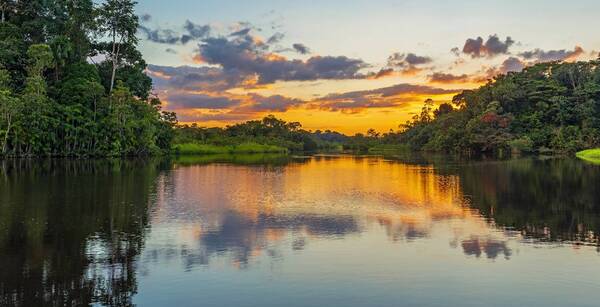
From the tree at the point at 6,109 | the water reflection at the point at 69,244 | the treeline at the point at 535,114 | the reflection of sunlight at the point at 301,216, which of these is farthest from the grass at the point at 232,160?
the treeline at the point at 535,114

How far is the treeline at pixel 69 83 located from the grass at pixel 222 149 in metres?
20.1

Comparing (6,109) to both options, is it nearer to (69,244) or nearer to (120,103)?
(120,103)

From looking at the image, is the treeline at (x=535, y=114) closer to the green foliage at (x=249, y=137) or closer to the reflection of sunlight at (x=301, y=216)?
the green foliage at (x=249, y=137)

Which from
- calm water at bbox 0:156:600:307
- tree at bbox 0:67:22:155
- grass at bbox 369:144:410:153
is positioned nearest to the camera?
calm water at bbox 0:156:600:307

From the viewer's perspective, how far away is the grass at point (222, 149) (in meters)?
90.5

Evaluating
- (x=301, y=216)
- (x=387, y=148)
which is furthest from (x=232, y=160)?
(x=387, y=148)

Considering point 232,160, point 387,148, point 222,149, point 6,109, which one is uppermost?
point 6,109

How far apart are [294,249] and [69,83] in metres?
53.4

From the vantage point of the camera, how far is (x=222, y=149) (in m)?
101

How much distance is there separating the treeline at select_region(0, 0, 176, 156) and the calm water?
31.8 m

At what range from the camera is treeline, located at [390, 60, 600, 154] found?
8381cm

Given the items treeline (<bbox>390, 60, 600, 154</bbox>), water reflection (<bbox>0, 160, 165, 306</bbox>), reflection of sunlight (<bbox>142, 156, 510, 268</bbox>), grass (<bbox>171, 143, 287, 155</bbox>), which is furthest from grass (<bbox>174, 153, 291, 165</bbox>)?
treeline (<bbox>390, 60, 600, 154</bbox>)

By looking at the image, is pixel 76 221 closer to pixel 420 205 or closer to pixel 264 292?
pixel 264 292

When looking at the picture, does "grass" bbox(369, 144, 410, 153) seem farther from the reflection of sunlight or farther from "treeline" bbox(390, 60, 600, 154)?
the reflection of sunlight
